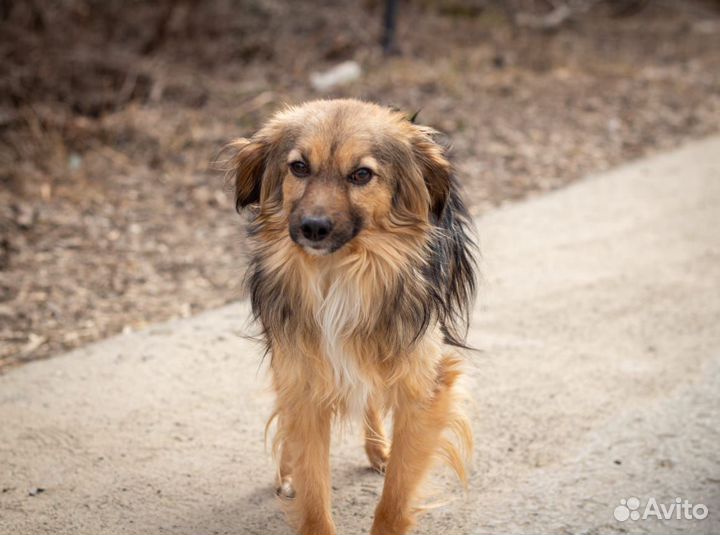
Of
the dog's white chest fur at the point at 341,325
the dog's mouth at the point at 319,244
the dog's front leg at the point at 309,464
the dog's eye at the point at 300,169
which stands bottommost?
the dog's front leg at the point at 309,464

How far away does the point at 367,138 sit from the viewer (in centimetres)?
303

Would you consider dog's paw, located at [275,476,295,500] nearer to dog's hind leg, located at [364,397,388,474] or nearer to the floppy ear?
dog's hind leg, located at [364,397,388,474]

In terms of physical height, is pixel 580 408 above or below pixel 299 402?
below

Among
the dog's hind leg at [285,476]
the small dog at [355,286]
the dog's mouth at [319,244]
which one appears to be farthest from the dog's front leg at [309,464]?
the dog's mouth at [319,244]

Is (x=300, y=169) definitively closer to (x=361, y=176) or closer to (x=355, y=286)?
(x=361, y=176)

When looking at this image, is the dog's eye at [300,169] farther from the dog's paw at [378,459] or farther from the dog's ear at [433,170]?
the dog's paw at [378,459]

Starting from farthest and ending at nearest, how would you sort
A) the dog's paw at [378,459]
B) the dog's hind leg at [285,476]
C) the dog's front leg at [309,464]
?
the dog's paw at [378,459]
the dog's hind leg at [285,476]
the dog's front leg at [309,464]

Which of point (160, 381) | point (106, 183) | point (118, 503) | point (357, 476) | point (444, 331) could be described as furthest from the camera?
point (106, 183)

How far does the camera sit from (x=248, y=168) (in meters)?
3.28

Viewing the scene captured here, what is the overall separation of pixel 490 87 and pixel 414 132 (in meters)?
7.00

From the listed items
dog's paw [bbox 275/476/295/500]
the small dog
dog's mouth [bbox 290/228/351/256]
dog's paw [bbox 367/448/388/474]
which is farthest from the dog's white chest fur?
dog's paw [bbox 367/448/388/474]

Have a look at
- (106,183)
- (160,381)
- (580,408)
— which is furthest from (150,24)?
(580,408)

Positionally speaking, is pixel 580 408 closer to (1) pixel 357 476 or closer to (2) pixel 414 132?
(1) pixel 357 476

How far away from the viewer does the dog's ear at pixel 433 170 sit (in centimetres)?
318
